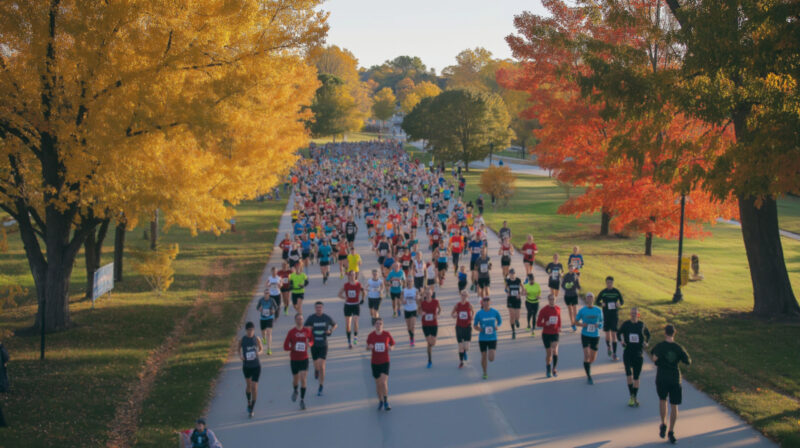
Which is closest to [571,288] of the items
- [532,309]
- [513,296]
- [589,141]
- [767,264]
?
[532,309]

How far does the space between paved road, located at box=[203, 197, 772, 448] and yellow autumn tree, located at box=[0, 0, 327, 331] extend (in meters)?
4.46

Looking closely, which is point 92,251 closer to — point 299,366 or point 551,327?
point 299,366

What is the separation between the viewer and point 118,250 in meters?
20.1

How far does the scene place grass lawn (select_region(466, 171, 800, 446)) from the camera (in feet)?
33.4

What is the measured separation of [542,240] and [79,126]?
22.1 meters

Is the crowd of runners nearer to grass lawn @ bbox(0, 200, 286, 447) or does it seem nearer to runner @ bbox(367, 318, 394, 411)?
runner @ bbox(367, 318, 394, 411)

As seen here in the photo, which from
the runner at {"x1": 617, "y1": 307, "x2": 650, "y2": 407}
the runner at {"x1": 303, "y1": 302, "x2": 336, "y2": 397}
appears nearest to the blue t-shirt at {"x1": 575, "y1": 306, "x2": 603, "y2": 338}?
the runner at {"x1": 617, "y1": 307, "x2": 650, "y2": 407}

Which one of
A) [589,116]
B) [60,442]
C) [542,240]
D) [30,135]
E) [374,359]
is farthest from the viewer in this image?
[542,240]

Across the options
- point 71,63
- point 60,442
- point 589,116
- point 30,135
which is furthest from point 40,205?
point 589,116

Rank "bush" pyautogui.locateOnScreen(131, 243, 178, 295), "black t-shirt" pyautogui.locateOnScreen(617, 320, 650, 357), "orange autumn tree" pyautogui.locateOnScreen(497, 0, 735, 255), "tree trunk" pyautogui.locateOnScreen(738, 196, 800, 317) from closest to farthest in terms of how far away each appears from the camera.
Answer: "black t-shirt" pyautogui.locateOnScreen(617, 320, 650, 357) → "tree trunk" pyautogui.locateOnScreen(738, 196, 800, 317) → "bush" pyautogui.locateOnScreen(131, 243, 178, 295) → "orange autumn tree" pyautogui.locateOnScreen(497, 0, 735, 255)

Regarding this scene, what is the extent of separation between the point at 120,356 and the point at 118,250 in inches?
342

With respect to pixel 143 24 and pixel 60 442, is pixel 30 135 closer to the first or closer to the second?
pixel 143 24

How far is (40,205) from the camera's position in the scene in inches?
531

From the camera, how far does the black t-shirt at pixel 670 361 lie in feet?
28.0
